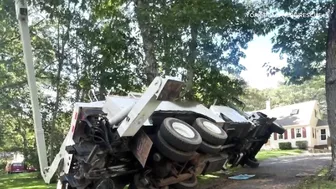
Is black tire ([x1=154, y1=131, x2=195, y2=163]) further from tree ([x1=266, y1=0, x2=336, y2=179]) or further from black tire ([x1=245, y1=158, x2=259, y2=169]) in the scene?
black tire ([x1=245, y1=158, x2=259, y2=169])

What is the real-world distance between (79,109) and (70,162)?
83 centimetres

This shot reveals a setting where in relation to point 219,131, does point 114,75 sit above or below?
above

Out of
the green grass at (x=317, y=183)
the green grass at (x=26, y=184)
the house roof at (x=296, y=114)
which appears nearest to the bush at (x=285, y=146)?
the house roof at (x=296, y=114)

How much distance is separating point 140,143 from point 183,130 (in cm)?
68

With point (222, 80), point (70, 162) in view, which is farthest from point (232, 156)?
point (70, 162)

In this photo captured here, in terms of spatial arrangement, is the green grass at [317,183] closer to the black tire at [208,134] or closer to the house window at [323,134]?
the black tire at [208,134]

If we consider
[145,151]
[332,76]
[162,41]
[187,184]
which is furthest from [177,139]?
[162,41]

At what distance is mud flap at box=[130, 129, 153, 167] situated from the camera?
5.27 m

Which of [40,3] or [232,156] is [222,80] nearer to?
[232,156]

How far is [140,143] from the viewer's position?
5.40 m

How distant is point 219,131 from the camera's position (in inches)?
247

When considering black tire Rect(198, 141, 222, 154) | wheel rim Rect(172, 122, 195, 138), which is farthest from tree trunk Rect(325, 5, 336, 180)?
wheel rim Rect(172, 122, 195, 138)

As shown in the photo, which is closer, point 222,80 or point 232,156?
point 232,156

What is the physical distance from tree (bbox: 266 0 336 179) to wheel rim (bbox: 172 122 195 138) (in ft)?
13.4
